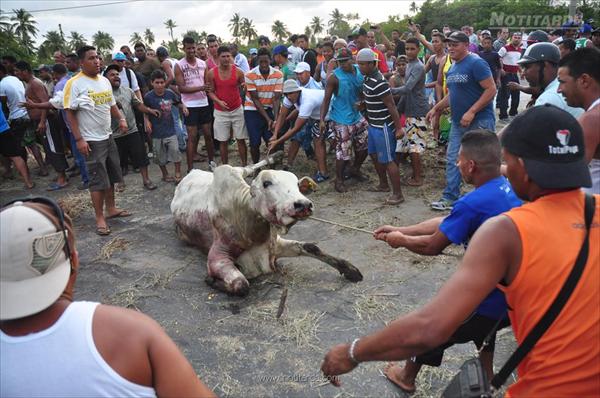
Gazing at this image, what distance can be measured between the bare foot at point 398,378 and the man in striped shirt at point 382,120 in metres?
3.56

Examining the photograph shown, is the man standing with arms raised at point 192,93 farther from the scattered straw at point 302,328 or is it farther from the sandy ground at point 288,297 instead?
the scattered straw at point 302,328

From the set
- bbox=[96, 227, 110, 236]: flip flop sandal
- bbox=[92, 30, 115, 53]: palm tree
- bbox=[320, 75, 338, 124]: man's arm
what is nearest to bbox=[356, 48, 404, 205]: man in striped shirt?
bbox=[320, 75, 338, 124]: man's arm

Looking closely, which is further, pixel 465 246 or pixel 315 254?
pixel 315 254

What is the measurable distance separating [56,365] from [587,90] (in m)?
3.17

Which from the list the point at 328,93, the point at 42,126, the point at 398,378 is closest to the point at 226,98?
the point at 328,93

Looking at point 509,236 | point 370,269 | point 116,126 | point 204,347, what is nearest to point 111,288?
point 204,347

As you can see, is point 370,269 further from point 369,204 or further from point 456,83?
point 456,83

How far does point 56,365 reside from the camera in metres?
1.25

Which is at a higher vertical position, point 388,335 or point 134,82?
point 134,82

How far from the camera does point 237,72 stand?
25.7 ft

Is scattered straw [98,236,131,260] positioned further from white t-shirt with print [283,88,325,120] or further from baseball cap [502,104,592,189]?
baseball cap [502,104,592,189]

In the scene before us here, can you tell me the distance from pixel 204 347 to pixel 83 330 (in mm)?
2427

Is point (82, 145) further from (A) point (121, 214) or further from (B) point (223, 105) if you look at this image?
(B) point (223, 105)

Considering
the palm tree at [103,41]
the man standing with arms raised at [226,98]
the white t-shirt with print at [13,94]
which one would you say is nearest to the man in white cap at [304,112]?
the man standing with arms raised at [226,98]
